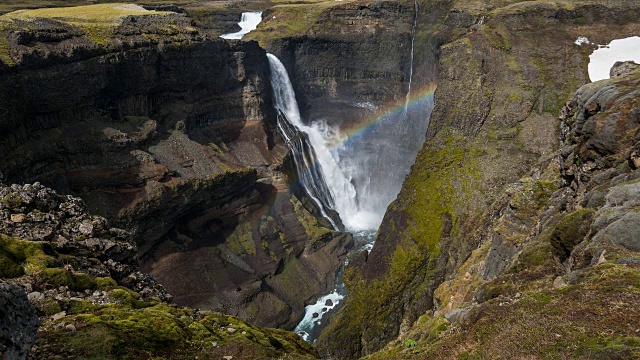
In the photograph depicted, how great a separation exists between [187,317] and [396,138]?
256 feet

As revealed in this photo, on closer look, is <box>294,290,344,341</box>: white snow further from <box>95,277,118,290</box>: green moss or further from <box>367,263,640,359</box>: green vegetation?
<box>367,263,640,359</box>: green vegetation

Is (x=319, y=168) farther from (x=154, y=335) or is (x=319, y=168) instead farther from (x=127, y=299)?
(x=154, y=335)

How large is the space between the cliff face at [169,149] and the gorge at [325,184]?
0.27m

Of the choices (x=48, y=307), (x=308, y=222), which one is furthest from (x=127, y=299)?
(x=308, y=222)

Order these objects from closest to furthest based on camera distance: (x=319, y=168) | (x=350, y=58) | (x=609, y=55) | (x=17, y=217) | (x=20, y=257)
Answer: (x=20, y=257) < (x=17, y=217) < (x=609, y=55) < (x=319, y=168) < (x=350, y=58)

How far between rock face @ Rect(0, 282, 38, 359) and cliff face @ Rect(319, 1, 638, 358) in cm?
3834

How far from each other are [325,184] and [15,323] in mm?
69311

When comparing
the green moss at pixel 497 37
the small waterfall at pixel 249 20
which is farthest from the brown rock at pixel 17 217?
the small waterfall at pixel 249 20

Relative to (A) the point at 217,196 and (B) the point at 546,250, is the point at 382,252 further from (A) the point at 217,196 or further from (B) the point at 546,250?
(B) the point at 546,250

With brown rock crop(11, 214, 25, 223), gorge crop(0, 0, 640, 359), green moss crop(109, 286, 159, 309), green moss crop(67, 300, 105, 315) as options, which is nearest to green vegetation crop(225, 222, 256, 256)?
gorge crop(0, 0, 640, 359)

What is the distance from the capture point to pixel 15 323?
26.8 feet

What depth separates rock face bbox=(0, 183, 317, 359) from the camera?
1033 centimetres

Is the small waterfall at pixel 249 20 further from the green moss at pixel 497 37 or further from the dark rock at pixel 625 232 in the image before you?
the dark rock at pixel 625 232

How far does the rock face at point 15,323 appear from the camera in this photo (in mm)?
7621
